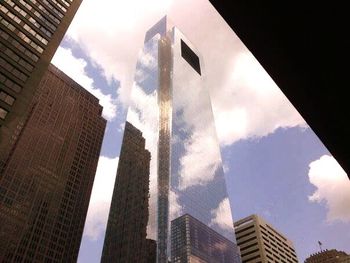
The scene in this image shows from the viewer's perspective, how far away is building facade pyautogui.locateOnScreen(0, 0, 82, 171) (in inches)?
1854

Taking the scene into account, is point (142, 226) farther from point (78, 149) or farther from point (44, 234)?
point (78, 149)

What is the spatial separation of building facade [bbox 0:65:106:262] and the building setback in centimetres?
2279

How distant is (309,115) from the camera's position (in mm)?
7418

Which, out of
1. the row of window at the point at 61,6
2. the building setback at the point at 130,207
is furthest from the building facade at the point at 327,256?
the row of window at the point at 61,6

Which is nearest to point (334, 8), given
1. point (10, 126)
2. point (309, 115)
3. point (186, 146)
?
point (309, 115)

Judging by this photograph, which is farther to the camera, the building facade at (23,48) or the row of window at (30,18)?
the row of window at (30,18)

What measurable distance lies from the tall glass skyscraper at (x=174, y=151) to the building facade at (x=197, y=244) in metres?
0.50

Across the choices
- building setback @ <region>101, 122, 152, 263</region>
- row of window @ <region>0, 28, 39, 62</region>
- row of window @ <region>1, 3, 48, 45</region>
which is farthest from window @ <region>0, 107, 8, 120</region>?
building setback @ <region>101, 122, 152, 263</region>

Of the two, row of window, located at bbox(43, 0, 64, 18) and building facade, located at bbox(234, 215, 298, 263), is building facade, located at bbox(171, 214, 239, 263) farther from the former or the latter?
row of window, located at bbox(43, 0, 64, 18)

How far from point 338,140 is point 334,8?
3107 mm

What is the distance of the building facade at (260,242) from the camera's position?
138375 millimetres

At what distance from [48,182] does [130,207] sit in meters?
43.5

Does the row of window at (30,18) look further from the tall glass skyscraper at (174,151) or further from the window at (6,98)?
the tall glass skyscraper at (174,151)

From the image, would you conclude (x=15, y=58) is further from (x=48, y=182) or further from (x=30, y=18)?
(x=48, y=182)
